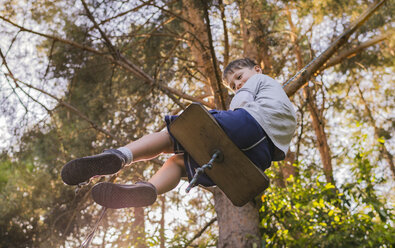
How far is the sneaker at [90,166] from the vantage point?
1.95 m

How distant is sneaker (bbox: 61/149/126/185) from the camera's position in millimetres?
1945

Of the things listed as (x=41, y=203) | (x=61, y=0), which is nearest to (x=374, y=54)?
(x=61, y=0)

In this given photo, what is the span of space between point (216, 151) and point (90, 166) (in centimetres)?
67

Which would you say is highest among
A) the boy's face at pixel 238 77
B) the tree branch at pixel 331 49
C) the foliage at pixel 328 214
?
the tree branch at pixel 331 49

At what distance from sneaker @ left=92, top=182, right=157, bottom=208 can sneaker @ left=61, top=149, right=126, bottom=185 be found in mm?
75

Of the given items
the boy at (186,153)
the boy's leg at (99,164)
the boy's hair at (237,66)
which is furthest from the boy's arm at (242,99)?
the boy's leg at (99,164)

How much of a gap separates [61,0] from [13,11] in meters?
0.63

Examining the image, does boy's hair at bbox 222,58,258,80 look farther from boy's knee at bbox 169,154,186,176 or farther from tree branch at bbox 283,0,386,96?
tree branch at bbox 283,0,386,96

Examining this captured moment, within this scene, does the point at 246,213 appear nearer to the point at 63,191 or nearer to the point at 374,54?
the point at 63,191

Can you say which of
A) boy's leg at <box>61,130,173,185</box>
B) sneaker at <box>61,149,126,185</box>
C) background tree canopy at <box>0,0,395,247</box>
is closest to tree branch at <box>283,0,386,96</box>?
background tree canopy at <box>0,0,395,247</box>

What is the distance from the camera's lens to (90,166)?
196cm

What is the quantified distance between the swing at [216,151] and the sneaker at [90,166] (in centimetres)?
35

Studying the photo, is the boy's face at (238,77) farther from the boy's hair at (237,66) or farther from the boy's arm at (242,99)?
the boy's arm at (242,99)

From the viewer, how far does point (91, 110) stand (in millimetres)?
7160
